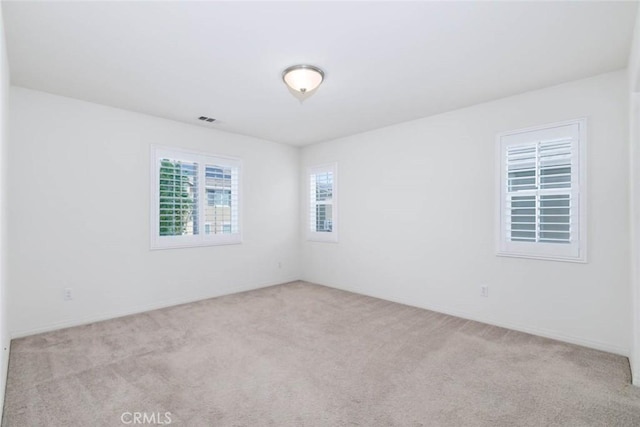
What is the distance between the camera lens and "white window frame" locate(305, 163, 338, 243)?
5.45 metres

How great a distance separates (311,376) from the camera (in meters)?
2.48

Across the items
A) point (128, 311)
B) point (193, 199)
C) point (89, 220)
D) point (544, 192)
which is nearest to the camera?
point (544, 192)

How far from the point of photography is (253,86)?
10.7 feet

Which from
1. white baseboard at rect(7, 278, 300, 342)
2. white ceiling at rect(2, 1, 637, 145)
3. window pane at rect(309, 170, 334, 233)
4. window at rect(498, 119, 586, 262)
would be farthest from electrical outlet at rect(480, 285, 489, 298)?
white baseboard at rect(7, 278, 300, 342)

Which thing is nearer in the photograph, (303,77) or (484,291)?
(303,77)

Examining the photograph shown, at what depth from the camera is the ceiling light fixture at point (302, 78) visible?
2.79 meters

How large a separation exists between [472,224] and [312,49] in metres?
2.74

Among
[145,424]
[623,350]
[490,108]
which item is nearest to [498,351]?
[623,350]

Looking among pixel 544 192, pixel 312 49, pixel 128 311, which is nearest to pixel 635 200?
pixel 544 192

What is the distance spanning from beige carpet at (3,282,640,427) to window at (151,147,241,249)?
1.25 metres

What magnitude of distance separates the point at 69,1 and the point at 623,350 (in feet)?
16.8

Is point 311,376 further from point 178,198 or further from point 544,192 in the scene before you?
point 178,198

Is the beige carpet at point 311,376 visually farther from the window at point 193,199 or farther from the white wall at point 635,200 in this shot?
the window at point 193,199

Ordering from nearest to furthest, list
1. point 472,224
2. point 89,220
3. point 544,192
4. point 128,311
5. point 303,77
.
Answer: point 303,77 → point 544,192 → point 89,220 → point 472,224 → point 128,311
